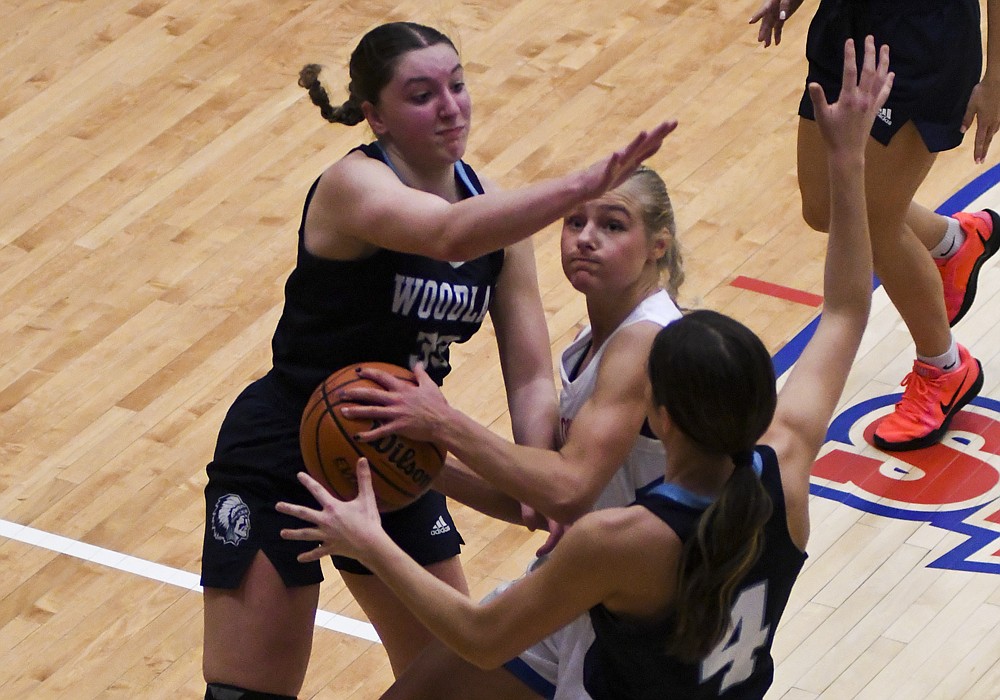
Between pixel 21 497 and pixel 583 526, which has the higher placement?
pixel 583 526

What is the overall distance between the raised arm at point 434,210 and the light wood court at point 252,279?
0.93 metres

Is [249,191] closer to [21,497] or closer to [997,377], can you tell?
[21,497]

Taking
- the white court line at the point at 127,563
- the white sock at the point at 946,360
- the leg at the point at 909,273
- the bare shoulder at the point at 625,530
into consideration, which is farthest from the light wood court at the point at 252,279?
the bare shoulder at the point at 625,530

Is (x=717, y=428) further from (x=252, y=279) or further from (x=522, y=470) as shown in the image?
(x=252, y=279)

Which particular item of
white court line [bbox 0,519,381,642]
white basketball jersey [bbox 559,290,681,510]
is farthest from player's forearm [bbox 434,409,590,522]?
white court line [bbox 0,519,381,642]

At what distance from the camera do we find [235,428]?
3.46 m

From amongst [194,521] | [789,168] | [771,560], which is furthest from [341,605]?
[789,168]

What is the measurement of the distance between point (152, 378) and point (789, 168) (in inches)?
98.2

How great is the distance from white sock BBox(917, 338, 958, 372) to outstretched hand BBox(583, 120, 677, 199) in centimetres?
249

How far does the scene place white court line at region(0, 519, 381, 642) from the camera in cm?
454

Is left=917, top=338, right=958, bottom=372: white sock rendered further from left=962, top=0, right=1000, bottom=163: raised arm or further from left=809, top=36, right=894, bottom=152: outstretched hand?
left=809, top=36, right=894, bottom=152: outstretched hand

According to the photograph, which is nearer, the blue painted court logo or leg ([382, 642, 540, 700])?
leg ([382, 642, 540, 700])

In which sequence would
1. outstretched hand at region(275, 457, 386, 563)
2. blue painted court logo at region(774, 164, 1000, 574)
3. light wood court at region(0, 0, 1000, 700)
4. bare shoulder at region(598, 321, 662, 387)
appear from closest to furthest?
outstretched hand at region(275, 457, 386, 563)
bare shoulder at region(598, 321, 662, 387)
light wood court at region(0, 0, 1000, 700)
blue painted court logo at region(774, 164, 1000, 574)

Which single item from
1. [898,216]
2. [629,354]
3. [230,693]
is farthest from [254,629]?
[898,216]
